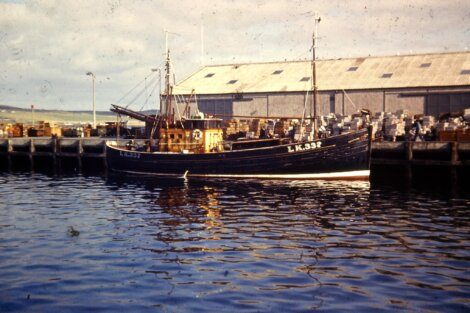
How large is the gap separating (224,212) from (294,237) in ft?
19.1

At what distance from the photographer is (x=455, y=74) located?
5428cm

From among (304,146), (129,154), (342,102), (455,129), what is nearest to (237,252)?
(304,146)

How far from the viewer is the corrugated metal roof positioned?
5522 centimetres

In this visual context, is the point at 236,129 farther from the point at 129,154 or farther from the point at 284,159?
the point at 284,159

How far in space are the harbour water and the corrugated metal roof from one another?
97.8 ft

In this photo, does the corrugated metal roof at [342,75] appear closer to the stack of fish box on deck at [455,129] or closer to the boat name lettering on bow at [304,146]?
the stack of fish box on deck at [455,129]

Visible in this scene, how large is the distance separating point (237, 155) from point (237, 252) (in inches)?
791

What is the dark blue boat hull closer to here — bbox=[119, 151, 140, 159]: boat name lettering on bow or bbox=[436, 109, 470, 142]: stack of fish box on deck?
bbox=[119, 151, 140, 159]: boat name lettering on bow

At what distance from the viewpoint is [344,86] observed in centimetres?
5762

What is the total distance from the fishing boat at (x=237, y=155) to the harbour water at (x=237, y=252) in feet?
18.7

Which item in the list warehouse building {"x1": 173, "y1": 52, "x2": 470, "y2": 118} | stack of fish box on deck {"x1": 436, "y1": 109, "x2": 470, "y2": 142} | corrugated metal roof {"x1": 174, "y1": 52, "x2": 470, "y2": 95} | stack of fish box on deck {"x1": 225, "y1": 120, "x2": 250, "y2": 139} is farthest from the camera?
corrugated metal roof {"x1": 174, "y1": 52, "x2": 470, "y2": 95}

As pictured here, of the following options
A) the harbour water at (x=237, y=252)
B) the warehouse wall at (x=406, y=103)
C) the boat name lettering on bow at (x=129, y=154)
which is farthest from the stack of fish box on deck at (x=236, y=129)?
the harbour water at (x=237, y=252)

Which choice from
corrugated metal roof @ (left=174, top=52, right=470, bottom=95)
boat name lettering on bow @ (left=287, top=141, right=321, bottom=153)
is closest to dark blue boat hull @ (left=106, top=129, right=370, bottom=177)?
boat name lettering on bow @ (left=287, top=141, right=321, bottom=153)

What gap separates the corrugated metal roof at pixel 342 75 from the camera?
5522cm
